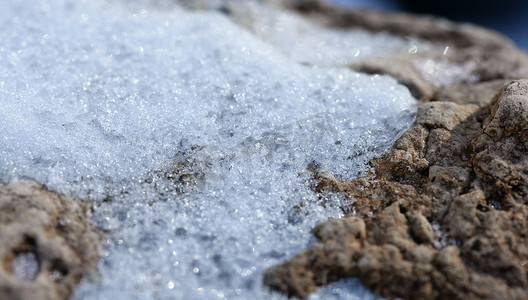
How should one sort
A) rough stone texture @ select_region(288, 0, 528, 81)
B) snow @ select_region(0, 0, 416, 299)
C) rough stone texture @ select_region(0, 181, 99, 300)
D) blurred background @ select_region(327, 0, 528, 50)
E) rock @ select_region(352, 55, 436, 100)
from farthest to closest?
blurred background @ select_region(327, 0, 528, 50)
rough stone texture @ select_region(288, 0, 528, 81)
rock @ select_region(352, 55, 436, 100)
snow @ select_region(0, 0, 416, 299)
rough stone texture @ select_region(0, 181, 99, 300)

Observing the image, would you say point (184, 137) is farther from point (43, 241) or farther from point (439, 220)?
point (439, 220)

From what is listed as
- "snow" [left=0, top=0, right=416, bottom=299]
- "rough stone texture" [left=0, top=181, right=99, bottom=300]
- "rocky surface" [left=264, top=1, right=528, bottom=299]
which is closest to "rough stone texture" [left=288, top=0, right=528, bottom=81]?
"rocky surface" [left=264, top=1, right=528, bottom=299]

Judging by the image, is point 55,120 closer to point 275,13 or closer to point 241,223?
point 241,223

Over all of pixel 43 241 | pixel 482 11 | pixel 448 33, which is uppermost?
pixel 448 33

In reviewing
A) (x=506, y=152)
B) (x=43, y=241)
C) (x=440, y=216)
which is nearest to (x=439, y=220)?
(x=440, y=216)

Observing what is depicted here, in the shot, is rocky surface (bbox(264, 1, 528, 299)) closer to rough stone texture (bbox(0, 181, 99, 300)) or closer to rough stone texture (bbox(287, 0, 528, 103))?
rough stone texture (bbox(287, 0, 528, 103))

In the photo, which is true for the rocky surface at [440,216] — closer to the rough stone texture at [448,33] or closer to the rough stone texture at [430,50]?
the rough stone texture at [430,50]
